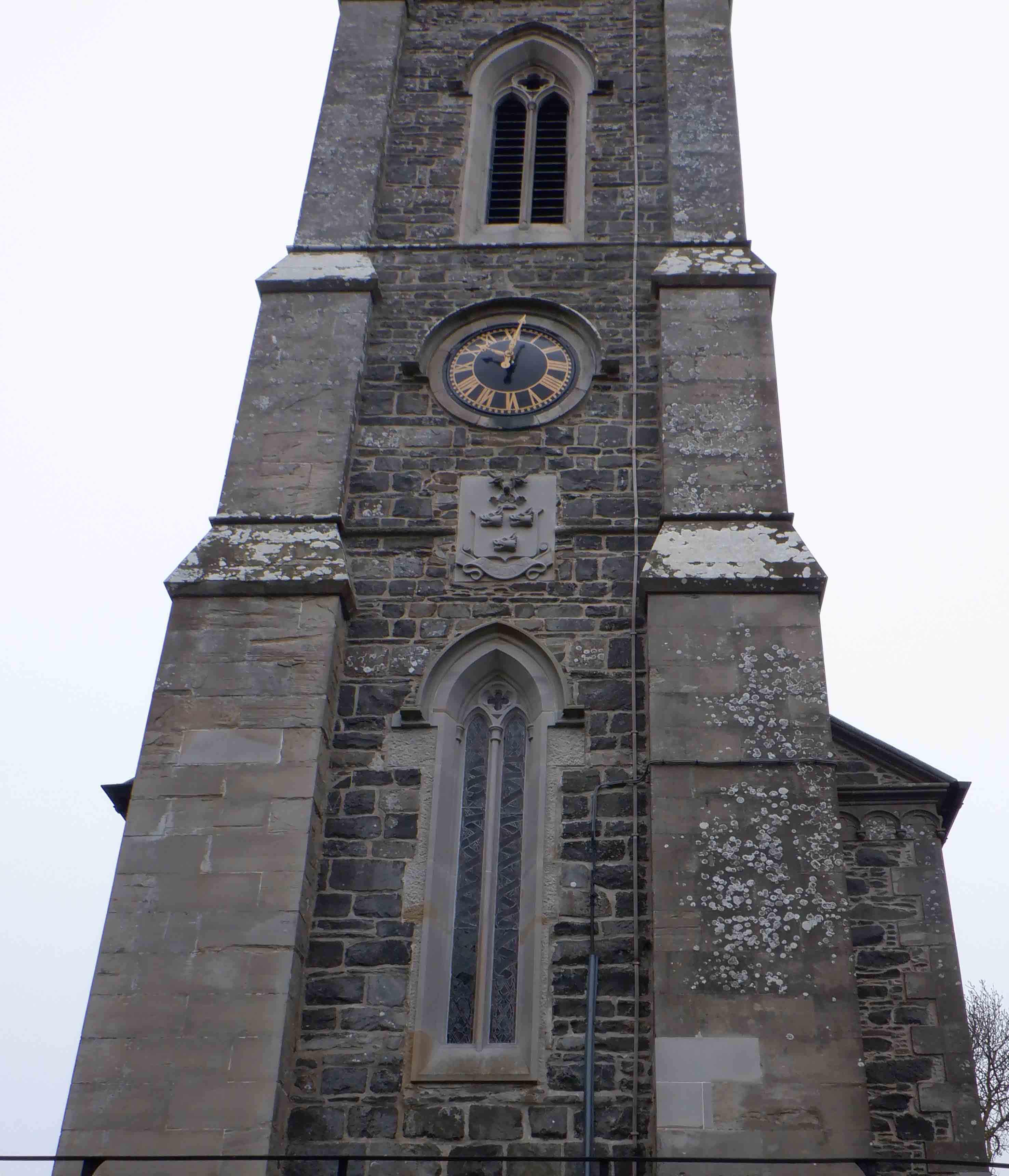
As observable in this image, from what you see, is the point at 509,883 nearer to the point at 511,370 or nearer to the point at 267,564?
the point at 267,564

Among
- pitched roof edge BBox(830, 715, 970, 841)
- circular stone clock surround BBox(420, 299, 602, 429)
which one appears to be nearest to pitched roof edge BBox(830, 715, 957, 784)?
pitched roof edge BBox(830, 715, 970, 841)

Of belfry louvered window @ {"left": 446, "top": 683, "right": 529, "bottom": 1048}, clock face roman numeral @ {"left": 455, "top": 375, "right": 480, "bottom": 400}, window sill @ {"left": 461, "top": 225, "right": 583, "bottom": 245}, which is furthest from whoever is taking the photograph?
window sill @ {"left": 461, "top": 225, "right": 583, "bottom": 245}

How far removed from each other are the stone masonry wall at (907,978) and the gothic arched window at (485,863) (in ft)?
7.69

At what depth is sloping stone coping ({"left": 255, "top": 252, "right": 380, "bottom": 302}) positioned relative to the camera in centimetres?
1412

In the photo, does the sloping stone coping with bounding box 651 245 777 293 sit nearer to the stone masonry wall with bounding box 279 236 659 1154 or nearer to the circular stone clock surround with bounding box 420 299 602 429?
the stone masonry wall with bounding box 279 236 659 1154

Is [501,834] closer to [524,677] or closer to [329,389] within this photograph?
[524,677]

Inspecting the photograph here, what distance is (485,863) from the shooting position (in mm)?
10898

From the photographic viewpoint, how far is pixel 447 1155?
31.3 ft

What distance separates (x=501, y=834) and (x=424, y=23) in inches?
409

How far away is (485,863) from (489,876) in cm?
11

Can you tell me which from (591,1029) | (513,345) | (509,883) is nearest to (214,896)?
(509,883)

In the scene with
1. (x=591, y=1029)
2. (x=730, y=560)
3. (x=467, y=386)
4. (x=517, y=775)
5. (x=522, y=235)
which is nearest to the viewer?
(x=591, y=1029)

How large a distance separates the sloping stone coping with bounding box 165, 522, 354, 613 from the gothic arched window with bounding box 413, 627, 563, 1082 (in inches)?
44.4

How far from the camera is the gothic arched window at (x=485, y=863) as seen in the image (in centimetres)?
1013
